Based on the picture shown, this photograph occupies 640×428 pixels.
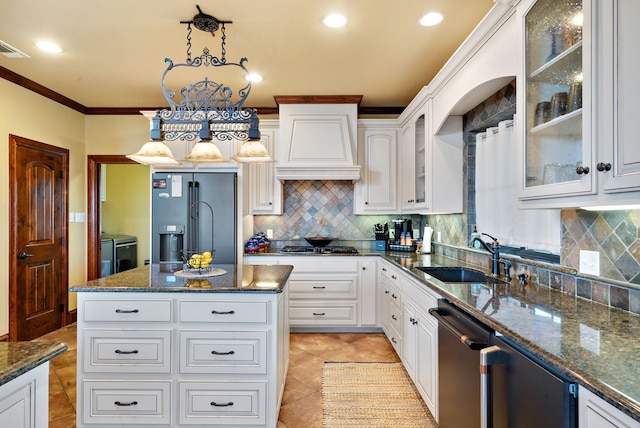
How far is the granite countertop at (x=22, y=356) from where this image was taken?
0.92 metres

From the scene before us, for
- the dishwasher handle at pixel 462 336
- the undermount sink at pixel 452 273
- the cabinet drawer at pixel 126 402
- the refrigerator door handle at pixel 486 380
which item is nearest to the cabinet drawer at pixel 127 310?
the cabinet drawer at pixel 126 402

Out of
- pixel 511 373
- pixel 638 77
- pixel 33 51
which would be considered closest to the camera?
pixel 638 77

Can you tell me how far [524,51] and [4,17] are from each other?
131 inches

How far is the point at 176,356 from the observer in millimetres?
1971

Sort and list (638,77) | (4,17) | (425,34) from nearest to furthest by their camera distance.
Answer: (638,77), (4,17), (425,34)

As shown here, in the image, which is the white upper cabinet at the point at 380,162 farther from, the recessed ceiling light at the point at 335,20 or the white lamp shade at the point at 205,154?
the white lamp shade at the point at 205,154

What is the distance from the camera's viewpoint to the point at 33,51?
2.95 meters

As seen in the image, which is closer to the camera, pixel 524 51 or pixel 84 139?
pixel 524 51

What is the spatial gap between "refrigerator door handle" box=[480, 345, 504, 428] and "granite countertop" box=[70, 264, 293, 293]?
1.07m

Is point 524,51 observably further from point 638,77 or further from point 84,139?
point 84,139

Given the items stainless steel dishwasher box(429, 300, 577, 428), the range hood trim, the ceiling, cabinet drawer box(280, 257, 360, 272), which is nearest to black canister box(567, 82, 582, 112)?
stainless steel dishwasher box(429, 300, 577, 428)

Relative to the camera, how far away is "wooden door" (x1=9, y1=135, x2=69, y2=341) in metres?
3.45

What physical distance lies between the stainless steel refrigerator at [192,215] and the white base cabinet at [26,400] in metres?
2.66

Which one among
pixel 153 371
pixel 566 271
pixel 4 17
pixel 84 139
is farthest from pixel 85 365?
pixel 84 139
